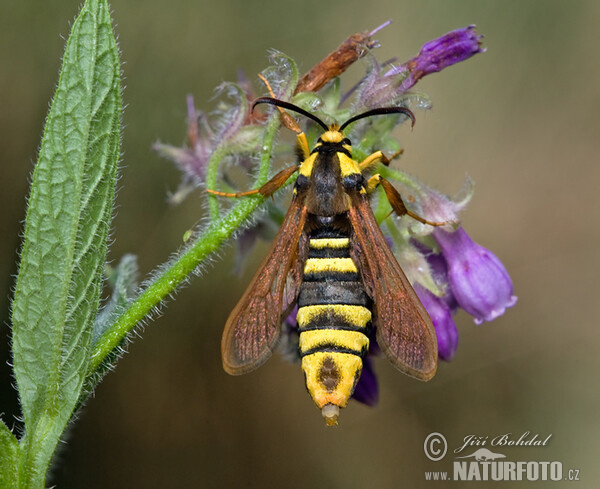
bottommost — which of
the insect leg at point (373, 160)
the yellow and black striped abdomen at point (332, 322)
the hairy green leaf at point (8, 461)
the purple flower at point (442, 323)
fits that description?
the hairy green leaf at point (8, 461)

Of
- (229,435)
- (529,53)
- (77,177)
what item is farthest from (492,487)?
(77,177)

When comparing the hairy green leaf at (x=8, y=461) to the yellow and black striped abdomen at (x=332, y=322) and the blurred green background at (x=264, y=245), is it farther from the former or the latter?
the blurred green background at (x=264, y=245)

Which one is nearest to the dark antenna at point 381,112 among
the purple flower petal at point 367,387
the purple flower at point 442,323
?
the purple flower at point 442,323

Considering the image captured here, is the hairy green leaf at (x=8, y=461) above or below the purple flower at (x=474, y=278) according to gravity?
below

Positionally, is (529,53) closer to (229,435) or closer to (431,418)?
(431,418)

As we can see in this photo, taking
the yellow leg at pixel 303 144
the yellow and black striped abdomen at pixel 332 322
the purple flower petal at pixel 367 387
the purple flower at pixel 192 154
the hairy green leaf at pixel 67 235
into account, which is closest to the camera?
the hairy green leaf at pixel 67 235

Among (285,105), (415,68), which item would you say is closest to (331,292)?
(285,105)

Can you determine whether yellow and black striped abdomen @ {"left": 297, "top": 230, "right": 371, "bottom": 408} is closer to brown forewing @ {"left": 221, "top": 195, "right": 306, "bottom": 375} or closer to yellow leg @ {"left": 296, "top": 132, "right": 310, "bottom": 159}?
brown forewing @ {"left": 221, "top": 195, "right": 306, "bottom": 375}
